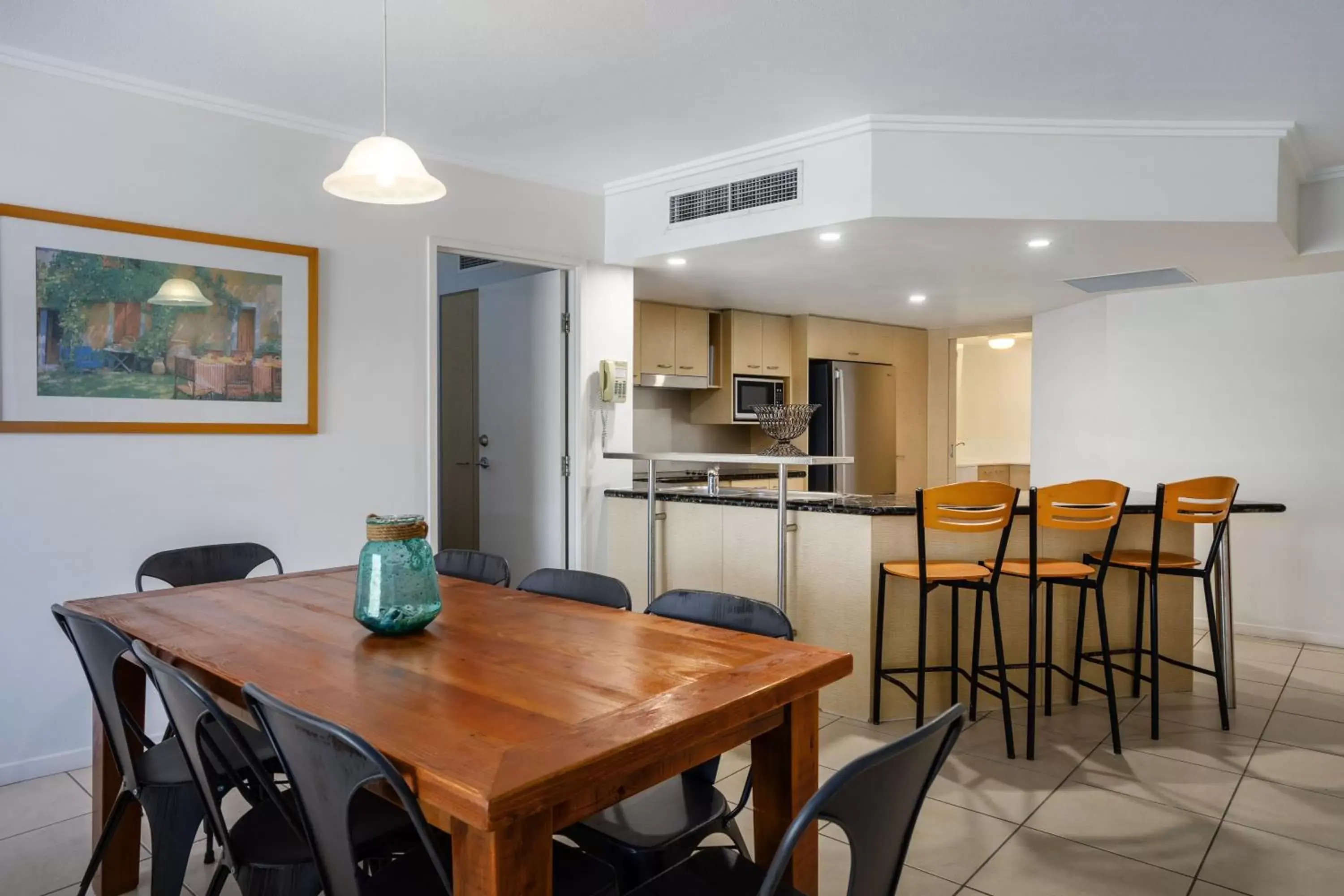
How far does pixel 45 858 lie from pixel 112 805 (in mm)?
365

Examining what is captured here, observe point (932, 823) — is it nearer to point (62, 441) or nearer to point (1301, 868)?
point (1301, 868)

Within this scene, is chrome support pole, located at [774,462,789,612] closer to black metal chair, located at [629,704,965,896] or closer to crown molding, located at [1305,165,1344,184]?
black metal chair, located at [629,704,965,896]

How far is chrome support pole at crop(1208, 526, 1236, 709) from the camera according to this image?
11.7ft

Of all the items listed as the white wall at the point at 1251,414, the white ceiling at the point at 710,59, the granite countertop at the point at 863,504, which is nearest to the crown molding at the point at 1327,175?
the white ceiling at the point at 710,59

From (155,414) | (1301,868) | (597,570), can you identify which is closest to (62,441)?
(155,414)

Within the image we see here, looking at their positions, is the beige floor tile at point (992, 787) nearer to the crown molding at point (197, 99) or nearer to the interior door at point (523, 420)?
the interior door at point (523, 420)

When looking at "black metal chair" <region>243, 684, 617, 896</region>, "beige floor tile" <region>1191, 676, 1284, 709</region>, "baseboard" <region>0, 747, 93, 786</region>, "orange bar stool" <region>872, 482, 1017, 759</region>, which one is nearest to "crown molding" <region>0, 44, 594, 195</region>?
"baseboard" <region>0, 747, 93, 786</region>

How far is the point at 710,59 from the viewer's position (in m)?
2.96

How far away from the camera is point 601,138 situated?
3789 millimetres

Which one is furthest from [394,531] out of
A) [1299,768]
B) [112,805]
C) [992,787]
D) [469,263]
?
[469,263]

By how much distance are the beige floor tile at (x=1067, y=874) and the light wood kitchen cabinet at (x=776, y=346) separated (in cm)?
428

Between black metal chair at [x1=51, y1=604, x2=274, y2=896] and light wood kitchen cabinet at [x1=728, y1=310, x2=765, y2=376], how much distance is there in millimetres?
4559

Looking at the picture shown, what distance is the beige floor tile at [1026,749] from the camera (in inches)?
119

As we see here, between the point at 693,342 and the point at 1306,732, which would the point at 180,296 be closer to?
the point at 693,342
